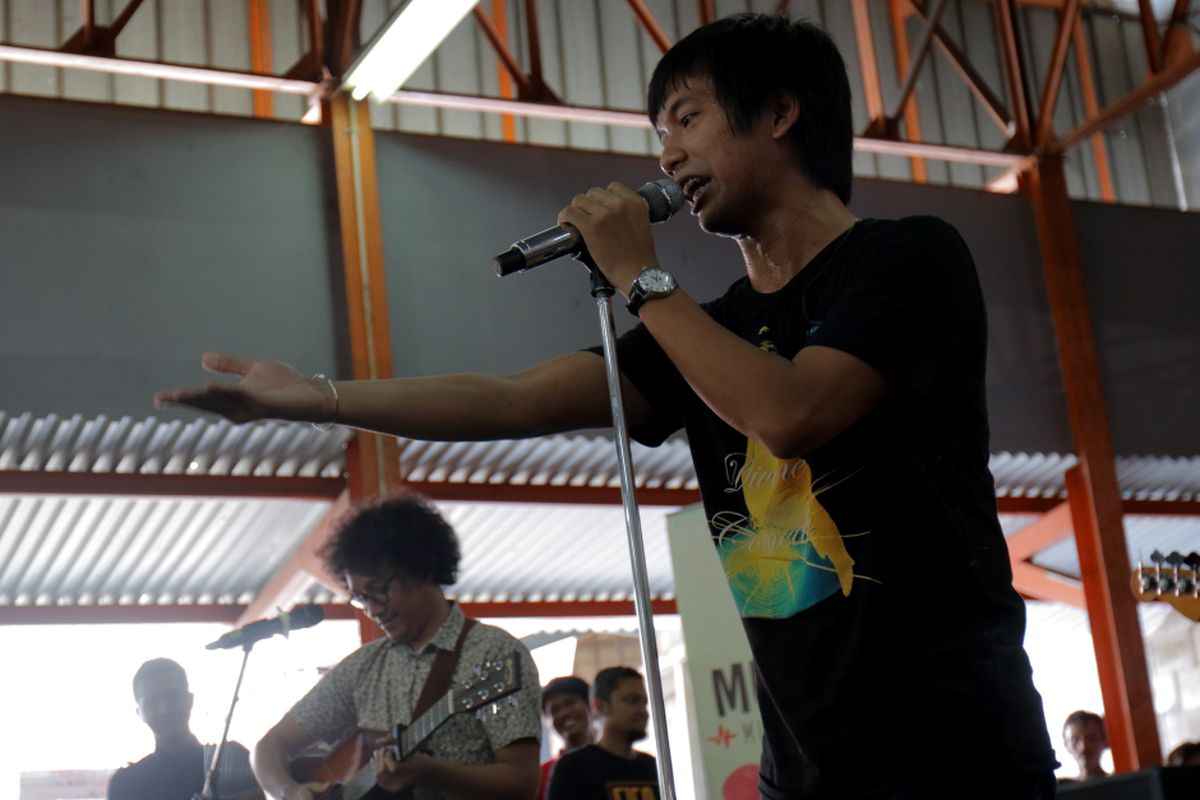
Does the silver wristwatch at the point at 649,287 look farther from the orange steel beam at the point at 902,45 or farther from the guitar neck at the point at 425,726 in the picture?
the orange steel beam at the point at 902,45

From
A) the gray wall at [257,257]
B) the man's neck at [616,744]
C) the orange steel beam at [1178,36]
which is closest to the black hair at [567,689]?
the man's neck at [616,744]

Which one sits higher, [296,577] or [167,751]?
[296,577]

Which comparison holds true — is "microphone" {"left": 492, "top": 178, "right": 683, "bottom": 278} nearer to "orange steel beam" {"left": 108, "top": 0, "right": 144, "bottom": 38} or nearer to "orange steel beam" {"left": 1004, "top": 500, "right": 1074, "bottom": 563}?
"orange steel beam" {"left": 108, "top": 0, "right": 144, "bottom": 38}

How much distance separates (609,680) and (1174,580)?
197 cm

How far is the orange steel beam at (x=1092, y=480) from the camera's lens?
8.16m

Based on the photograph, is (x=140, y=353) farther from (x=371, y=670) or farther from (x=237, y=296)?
(x=371, y=670)

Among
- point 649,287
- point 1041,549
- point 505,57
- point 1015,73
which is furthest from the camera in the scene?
point 1041,549

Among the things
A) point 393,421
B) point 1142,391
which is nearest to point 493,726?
point 393,421

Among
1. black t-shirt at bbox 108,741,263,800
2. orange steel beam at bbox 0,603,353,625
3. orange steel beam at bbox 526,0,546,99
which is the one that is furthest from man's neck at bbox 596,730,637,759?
orange steel beam at bbox 0,603,353,625

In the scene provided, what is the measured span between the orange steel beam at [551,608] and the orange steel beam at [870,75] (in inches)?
130

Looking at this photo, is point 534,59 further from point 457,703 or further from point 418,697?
point 457,703

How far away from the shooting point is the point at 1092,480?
8.48m

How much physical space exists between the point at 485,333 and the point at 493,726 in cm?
393

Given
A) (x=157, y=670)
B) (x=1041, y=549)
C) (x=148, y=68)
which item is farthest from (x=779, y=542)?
(x=1041, y=549)
